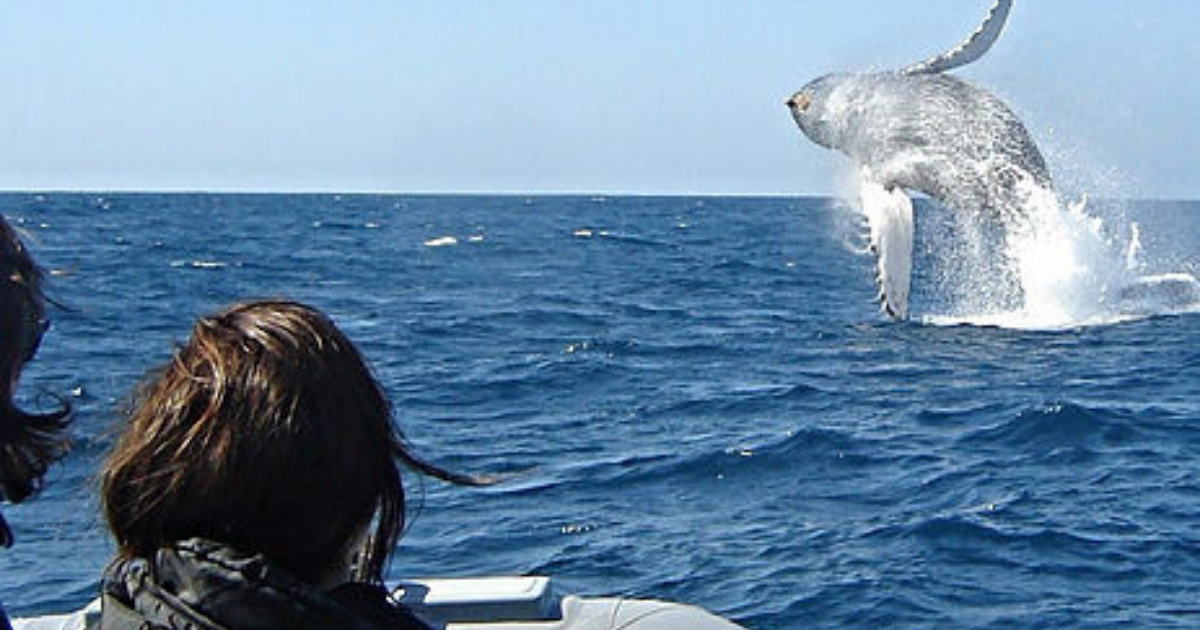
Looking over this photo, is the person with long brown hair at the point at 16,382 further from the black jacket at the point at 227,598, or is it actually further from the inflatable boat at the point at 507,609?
the inflatable boat at the point at 507,609

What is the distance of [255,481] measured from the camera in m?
2.30

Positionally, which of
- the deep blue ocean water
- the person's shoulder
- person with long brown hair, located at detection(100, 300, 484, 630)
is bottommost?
the deep blue ocean water

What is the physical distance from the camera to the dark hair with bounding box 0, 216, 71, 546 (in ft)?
8.17

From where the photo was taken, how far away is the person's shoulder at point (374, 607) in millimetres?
2316

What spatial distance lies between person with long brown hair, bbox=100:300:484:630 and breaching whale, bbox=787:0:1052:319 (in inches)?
601

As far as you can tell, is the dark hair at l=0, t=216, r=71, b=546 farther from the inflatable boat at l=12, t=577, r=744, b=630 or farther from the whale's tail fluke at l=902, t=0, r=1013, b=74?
the whale's tail fluke at l=902, t=0, r=1013, b=74

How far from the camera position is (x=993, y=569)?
9156 millimetres

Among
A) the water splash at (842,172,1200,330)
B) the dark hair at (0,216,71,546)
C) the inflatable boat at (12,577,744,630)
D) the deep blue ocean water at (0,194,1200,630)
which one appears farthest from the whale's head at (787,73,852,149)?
the dark hair at (0,216,71,546)

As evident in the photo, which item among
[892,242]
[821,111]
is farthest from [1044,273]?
[892,242]

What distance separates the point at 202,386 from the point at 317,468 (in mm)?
179

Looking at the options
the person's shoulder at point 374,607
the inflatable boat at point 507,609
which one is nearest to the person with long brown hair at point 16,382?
the person's shoulder at point 374,607

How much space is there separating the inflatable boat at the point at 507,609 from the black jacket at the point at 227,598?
71.5 inches

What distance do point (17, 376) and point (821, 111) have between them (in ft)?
53.5

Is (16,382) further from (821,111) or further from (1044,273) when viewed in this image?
(1044,273)
